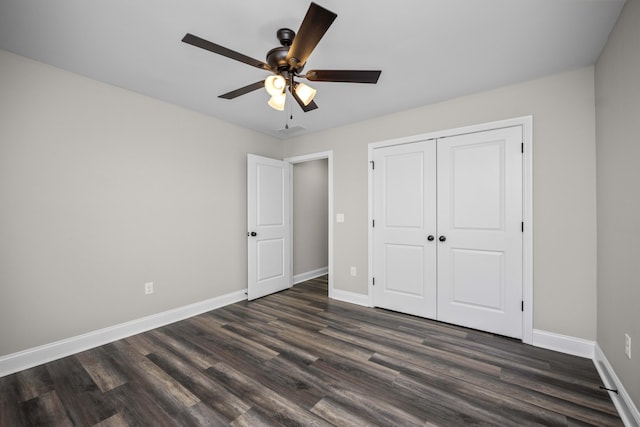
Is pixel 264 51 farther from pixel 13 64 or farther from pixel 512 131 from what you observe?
pixel 512 131

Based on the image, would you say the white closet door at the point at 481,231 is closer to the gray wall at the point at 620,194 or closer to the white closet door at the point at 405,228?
the white closet door at the point at 405,228

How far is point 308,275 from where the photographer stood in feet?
16.7

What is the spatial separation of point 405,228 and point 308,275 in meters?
2.39

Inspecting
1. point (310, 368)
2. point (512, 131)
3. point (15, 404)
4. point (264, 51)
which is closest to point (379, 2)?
point (264, 51)

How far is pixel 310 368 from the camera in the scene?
7.08ft

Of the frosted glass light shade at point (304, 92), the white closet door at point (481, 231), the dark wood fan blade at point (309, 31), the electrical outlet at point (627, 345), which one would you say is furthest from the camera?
the white closet door at point (481, 231)

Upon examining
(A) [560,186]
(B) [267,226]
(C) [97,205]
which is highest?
(A) [560,186]

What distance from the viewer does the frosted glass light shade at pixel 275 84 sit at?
5.94 ft

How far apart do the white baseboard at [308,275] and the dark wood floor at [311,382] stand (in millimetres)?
1885

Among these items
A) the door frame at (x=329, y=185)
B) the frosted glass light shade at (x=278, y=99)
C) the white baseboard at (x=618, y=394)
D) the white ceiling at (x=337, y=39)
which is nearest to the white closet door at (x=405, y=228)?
the door frame at (x=329, y=185)

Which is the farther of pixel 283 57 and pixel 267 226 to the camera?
pixel 267 226

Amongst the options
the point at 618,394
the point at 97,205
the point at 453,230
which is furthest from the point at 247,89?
the point at 618,394

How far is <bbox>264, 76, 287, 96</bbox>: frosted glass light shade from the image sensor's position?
1812 millimetres

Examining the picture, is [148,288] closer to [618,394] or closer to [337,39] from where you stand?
[337,39]
